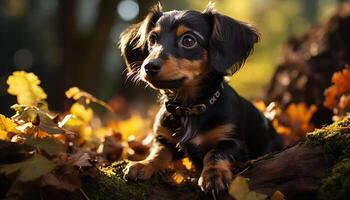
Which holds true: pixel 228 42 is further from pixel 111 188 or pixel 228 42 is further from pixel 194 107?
pixel 111 188

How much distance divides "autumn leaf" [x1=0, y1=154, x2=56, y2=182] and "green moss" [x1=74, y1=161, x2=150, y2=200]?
375 millimetres

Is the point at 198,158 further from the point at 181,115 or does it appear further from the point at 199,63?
the point at 199,63

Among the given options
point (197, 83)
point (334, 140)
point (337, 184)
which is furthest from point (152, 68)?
point (337, 184)

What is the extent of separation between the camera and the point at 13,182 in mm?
2295

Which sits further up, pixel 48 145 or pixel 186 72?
pixel 186 72

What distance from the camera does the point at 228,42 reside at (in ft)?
11.1

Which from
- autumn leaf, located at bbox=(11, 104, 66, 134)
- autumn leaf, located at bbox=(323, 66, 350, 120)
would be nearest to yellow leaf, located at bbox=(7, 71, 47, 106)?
autumn leaf, located at bbox=(11, 104, 66, 134)

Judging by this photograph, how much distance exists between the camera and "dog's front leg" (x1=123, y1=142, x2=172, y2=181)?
9.55 feet

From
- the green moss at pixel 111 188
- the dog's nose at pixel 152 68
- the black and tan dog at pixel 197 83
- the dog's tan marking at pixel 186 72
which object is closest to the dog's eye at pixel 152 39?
the black and tan dog at pixel 197 83

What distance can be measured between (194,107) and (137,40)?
29.0 inches

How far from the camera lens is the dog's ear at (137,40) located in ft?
12.1

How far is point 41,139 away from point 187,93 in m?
1.25

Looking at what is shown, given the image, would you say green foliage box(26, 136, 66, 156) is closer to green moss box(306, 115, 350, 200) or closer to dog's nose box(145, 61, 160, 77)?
dog's nose box(145, 61, 160, 77)

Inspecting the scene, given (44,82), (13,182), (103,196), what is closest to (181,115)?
(103,196)
